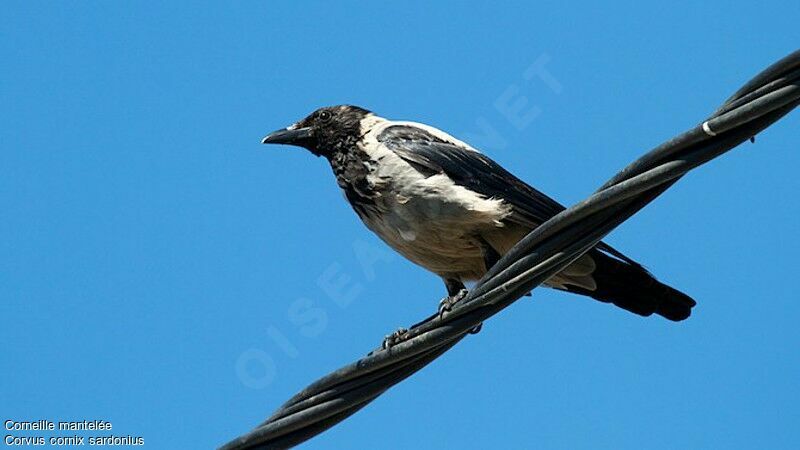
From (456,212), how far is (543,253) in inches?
95.8

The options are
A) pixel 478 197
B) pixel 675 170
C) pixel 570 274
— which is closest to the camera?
pixel 675 170

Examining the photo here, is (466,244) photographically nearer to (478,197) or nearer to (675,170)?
(478,197)

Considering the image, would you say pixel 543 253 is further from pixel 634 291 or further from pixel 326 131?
pixel 326 131

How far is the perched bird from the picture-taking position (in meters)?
6.32

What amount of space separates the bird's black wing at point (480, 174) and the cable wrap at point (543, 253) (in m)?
2.18

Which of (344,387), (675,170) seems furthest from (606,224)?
(344,387)

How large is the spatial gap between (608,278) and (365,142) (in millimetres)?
1725

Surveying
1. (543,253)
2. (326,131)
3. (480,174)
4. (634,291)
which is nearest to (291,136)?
(326,131)

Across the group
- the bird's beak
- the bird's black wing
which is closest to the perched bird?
the bird's black wing

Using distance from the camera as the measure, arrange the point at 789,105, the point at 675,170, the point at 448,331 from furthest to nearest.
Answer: the point at 448,331 → the point at 675,170 → the point at 789,105

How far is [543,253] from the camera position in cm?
386

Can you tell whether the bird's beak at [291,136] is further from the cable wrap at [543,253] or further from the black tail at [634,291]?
the cable wrap at [543,253]

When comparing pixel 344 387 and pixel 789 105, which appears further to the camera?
pixel 344 387

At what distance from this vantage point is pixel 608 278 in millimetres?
6711
